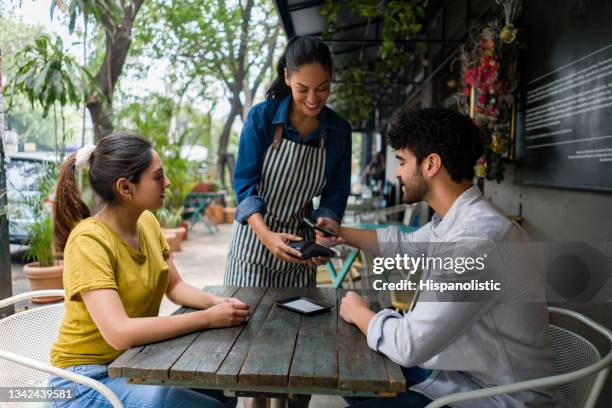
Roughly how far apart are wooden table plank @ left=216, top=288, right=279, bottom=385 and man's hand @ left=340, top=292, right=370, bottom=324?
0.26 meters

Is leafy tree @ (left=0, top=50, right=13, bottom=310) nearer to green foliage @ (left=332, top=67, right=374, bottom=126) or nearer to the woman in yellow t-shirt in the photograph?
the woman in yellow t-shirt

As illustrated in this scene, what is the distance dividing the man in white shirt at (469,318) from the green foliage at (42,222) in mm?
3620

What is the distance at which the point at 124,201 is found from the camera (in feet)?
5.31

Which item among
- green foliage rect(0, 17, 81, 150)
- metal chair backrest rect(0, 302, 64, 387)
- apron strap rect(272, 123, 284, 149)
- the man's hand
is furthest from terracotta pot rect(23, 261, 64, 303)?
the man's hand

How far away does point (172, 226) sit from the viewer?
7.80 meters

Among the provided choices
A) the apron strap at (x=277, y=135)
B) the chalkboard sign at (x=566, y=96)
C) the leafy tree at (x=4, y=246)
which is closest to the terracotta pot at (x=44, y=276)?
the leafy tree at (x=4, y=246)

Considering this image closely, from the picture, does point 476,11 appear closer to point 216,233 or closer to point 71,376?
point 71,376

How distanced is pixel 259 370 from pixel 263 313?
47cm

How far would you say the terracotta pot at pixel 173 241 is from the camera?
22.1 ft

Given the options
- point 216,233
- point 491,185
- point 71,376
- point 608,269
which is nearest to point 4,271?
point 71,376

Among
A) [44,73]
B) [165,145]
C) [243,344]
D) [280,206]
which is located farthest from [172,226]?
[243,344]

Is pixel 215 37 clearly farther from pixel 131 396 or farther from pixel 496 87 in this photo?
pixel 131 396

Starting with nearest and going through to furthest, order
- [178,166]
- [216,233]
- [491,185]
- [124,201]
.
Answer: [124,201]
[491,185]
[178,166]
[216,233]

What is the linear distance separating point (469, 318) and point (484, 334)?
8cm
